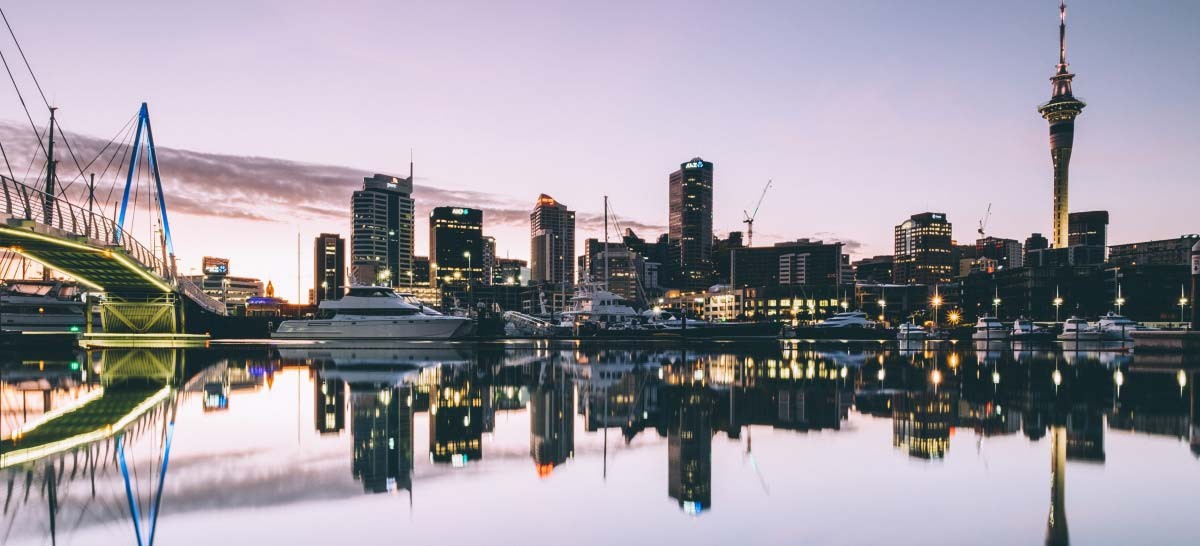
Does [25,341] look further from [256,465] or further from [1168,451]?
[1168,451]

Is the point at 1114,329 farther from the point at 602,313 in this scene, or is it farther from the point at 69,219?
the point at 69,219

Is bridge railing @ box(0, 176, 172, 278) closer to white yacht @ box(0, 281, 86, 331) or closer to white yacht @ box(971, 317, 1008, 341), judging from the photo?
white yacht @ box(0, 281, 86, 331)

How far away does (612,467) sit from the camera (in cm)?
1129

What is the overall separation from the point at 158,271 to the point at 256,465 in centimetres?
3890

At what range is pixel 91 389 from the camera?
67.6ft

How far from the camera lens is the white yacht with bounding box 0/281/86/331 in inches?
2548

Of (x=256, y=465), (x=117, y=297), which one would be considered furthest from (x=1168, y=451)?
(x=117, y=297)

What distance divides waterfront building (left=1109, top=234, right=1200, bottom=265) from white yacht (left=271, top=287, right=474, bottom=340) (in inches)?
6571

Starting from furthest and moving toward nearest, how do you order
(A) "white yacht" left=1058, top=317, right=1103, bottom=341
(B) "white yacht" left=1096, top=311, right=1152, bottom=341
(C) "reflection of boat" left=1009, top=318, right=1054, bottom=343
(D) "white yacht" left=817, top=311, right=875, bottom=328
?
(D) "white yacht" left=817, top=311, right=875, bottom=328, (C) "reflection of boat" left=1009, top=318, right=1054, bottom=343, (A) "white yacht" left=1058, top=317, right=1103, bottom=341, (B) "white yacht" left=1096, top=311, right=1152, bottom=341

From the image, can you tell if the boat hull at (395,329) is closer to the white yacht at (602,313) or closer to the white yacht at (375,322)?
the white yacht at (375,322)

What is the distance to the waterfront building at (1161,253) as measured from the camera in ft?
532

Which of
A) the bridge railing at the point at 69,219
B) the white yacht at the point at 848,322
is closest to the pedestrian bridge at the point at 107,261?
the bridge railing at the point at 69,219

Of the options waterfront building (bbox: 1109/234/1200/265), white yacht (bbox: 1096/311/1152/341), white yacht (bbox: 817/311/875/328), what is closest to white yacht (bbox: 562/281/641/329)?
white yacht (bbox: 817/311/875/328)

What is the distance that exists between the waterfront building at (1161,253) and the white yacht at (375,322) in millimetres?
166895
